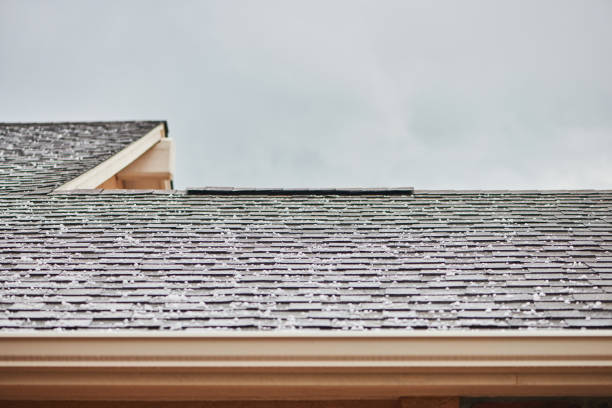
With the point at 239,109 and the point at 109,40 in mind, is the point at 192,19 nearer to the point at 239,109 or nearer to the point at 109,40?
the point at 109,40

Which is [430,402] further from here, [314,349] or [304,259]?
[304,259]

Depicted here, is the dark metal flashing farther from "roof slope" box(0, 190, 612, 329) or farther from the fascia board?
the fascia board

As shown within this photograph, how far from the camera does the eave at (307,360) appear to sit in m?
2.24

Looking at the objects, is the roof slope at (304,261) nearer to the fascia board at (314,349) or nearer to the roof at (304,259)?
the roof at (304,259)

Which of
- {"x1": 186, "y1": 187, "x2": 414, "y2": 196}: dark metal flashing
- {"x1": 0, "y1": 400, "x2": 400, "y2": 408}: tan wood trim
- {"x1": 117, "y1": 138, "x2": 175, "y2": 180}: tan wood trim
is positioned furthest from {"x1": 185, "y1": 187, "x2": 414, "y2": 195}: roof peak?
{"x1": 0, "y1": 400, "x2": 400, "y2": 408}: tan wood trim

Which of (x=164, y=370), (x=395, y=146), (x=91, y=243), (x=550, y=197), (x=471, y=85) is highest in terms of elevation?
(x=471, y=85)

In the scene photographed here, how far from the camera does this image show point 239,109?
1674 inches

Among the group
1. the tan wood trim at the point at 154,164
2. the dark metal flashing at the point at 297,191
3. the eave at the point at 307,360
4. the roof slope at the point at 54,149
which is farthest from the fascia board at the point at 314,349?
the tan wood trim at the point at 154,164

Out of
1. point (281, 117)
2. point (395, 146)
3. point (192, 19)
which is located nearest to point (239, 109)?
point (281, 117)

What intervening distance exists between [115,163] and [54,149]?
40.4 inches

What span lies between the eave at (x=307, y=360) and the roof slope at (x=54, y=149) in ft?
11.2

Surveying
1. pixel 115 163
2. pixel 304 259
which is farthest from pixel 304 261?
pixel 115 163

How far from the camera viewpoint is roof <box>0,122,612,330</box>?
8.57 ft

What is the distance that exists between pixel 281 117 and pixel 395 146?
46.8ft
